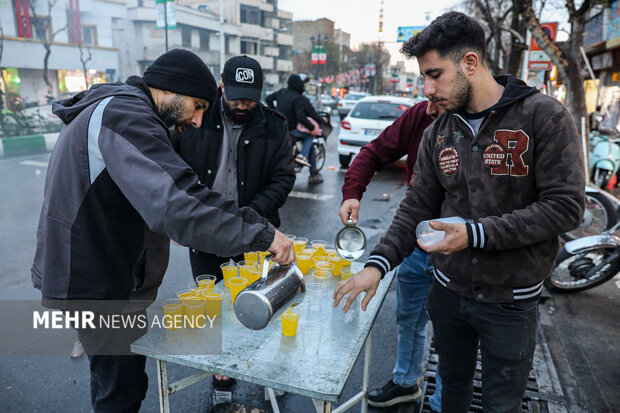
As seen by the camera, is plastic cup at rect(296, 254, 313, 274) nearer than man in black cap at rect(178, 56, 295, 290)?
Yes

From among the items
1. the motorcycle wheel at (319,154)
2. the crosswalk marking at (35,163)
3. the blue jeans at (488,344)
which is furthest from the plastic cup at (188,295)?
the crosswalk marking at (35,163)

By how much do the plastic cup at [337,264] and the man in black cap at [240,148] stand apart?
67 centimetres

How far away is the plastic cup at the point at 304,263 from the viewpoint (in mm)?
2562

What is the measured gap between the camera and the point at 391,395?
9.29 feet

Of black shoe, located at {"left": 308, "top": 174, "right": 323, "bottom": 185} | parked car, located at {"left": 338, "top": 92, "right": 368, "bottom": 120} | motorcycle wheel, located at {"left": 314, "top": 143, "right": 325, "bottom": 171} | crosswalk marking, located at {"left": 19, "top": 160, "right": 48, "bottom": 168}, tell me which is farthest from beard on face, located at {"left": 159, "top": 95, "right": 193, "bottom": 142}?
parked car, located at {"left": 338, "top": 92, "right": 368, "bottom": 120}

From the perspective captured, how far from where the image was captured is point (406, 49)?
6.44 ft

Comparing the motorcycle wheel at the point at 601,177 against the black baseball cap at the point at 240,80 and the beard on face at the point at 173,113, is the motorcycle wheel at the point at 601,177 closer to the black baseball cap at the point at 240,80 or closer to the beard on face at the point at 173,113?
the black baseball cap at the point at 240,80

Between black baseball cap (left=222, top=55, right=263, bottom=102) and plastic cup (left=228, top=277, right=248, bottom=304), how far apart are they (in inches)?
47.2

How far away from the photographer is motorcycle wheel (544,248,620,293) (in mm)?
4250

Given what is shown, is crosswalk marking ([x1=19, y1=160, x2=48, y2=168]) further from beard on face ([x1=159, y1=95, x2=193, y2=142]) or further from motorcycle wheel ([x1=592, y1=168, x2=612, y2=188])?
motorcycle wheel ([x1=592, y1=168, x2=612, y2=188])

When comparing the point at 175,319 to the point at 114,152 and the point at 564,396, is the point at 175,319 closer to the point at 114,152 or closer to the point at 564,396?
the point at 114,152

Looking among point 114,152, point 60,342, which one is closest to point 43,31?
point 60,342

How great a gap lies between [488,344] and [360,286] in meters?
0.59

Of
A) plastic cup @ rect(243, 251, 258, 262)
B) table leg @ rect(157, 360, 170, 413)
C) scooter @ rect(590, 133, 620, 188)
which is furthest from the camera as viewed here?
scooter @ rect(590, 133, 620, 188)
